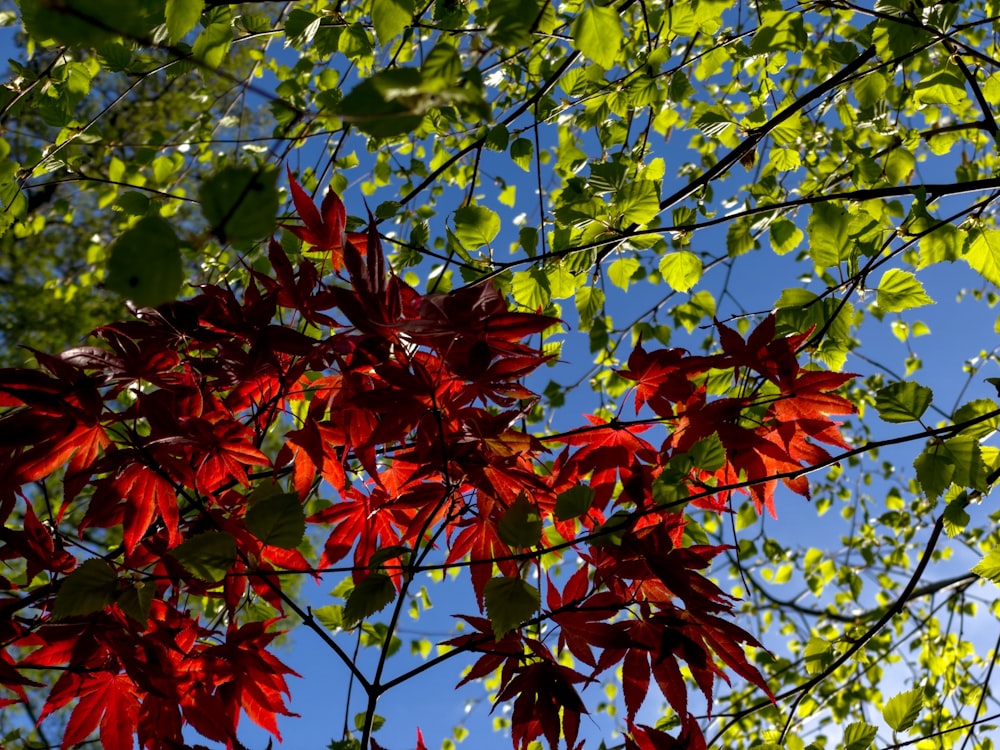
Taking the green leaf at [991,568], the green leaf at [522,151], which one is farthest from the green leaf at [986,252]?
the green leaf at [522,151]

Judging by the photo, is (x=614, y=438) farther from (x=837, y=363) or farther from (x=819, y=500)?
(x=819, y=500)

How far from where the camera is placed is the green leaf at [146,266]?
0.46 metres

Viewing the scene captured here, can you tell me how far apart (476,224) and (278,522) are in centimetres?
79

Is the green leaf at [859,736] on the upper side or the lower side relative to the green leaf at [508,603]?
lower

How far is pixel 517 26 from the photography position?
2.91ft

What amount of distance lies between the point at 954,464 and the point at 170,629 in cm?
119

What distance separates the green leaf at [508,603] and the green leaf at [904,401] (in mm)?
592

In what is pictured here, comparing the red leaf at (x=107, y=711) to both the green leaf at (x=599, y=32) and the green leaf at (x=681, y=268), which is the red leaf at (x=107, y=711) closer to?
the green leaf at (x=599, y=32)

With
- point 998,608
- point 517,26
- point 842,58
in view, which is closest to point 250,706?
point 517,26

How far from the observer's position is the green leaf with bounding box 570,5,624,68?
113 centimetres

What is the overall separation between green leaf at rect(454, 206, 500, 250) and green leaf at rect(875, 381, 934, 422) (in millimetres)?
768

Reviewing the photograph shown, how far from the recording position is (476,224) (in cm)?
147

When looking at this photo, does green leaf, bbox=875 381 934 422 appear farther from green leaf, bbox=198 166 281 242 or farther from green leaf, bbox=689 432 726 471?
green leaf, bbox=198 166 281 242

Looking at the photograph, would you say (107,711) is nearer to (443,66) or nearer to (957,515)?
(443,66)
